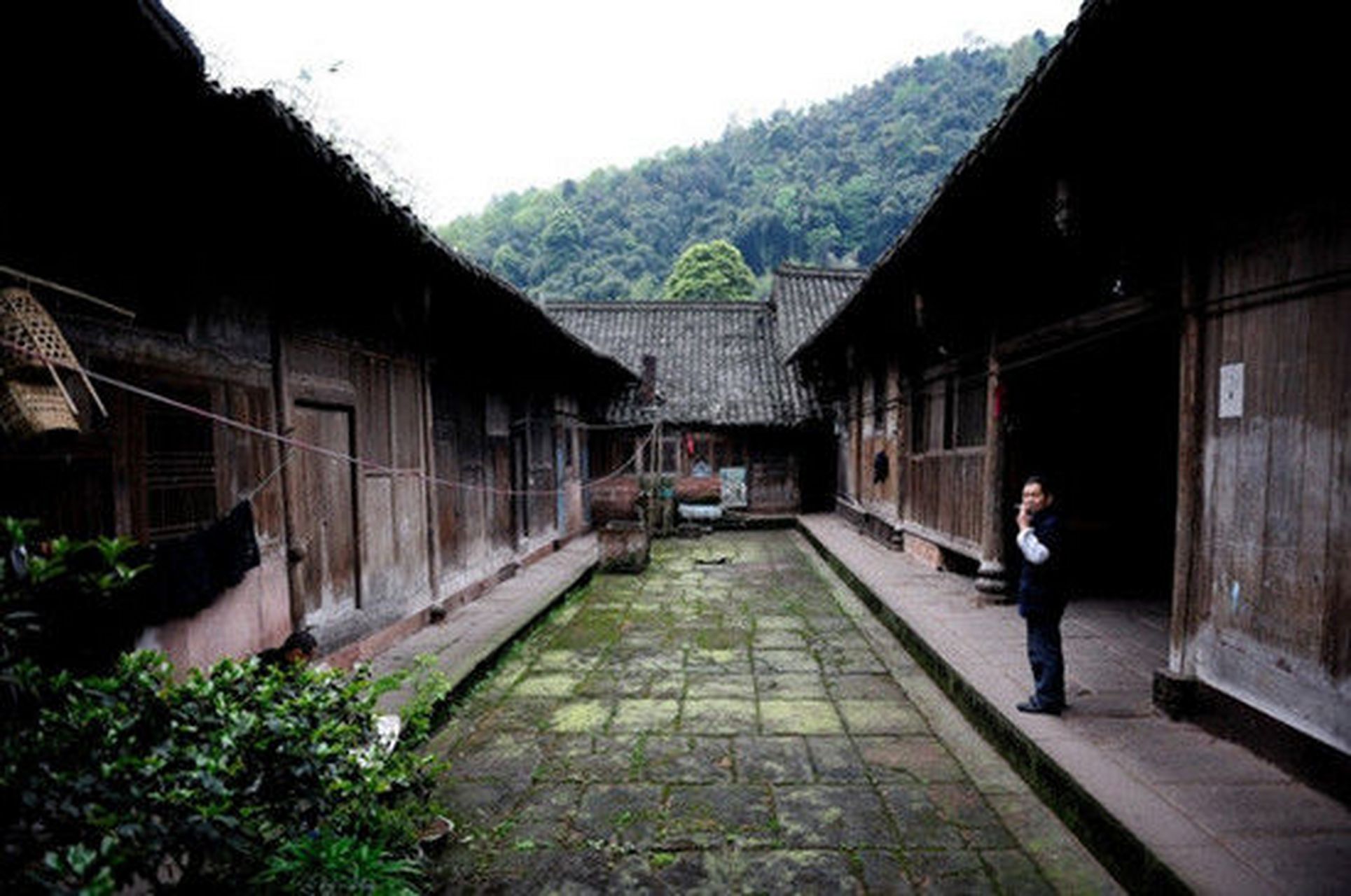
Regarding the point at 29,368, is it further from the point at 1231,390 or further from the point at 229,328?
the point at 1231,390

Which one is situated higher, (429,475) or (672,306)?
(672,306)

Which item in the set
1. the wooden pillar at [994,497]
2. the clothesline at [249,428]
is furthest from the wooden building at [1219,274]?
the clothesline at [249,428]

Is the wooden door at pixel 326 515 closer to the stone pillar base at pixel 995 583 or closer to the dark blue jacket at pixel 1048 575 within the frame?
the dark blue jacket at pixel 1048 575

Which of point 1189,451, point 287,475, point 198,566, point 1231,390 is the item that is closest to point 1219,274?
point 1231,390

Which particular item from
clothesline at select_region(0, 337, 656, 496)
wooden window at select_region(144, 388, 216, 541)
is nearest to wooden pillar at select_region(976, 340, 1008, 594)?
clothesline at select_region(0, 337, 656, 496)

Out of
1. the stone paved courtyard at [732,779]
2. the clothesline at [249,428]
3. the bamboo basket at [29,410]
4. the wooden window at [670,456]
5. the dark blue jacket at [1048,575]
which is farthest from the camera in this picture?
the wooden window at [670,456]

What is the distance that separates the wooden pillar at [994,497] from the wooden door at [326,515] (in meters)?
6.40

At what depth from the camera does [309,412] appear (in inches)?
214

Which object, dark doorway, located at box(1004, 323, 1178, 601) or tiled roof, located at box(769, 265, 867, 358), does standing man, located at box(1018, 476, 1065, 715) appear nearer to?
dark doorway, located at box(1004, 323, 1178, 601)

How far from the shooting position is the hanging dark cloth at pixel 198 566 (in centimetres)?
352

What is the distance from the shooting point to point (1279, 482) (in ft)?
11.6

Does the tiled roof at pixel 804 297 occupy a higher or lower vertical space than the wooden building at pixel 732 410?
higher

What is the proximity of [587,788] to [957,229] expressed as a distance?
5.77 metres

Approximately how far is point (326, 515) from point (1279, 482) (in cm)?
642
